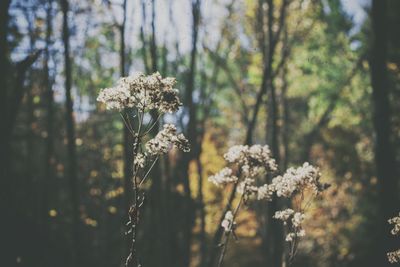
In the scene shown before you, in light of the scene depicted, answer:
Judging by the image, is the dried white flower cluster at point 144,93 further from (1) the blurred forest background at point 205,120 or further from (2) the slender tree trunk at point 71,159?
(2) the slender tree trunk at point 71,159

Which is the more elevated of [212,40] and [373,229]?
[212,40]

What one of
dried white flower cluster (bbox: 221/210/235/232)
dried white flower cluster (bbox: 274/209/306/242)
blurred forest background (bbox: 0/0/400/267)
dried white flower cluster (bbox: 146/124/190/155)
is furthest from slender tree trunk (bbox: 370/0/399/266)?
dried white flower cluster (bbox: 146/124/190/155)

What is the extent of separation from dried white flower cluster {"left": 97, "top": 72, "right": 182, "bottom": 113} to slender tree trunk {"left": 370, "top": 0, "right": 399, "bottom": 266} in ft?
14.5

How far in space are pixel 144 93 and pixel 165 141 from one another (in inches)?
18.2

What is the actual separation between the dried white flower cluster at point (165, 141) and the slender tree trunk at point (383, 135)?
13.9ft

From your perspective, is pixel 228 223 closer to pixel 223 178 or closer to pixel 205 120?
pixel 223 178

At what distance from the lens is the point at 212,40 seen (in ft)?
43.0

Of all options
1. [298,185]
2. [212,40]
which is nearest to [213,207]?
[212,40]

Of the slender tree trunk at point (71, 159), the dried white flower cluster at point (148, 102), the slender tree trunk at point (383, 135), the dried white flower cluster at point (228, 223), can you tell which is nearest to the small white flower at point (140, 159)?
the dried white flower cluster at point (148, 102)

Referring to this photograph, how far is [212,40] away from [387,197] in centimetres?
872

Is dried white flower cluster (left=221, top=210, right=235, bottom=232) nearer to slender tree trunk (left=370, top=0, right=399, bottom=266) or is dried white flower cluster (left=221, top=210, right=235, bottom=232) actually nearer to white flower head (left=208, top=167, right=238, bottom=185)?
white flower head (left=208, top=167, right=238, bottom=185)

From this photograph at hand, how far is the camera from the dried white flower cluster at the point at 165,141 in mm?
3186

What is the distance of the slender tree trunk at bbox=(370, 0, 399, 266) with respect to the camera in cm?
593

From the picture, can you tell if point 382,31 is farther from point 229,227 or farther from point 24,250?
point 24,250
